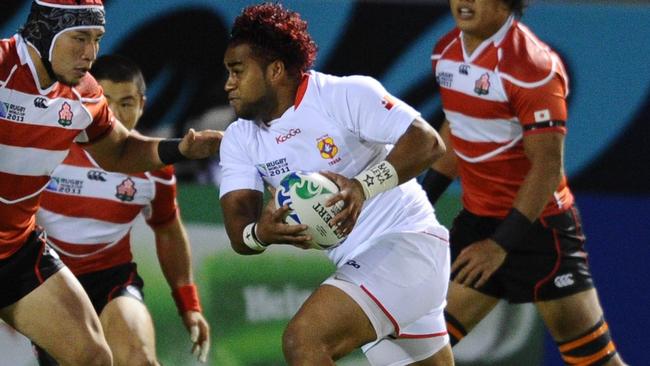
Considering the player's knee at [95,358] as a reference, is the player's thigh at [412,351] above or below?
above

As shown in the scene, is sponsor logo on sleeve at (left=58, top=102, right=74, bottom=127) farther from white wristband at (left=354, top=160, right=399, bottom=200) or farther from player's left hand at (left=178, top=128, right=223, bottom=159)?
white wristband at (left=354, top=160, right=399, bottom=200)

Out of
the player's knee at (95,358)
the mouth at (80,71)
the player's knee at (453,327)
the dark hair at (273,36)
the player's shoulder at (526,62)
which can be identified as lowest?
the player's knee at (453,327)

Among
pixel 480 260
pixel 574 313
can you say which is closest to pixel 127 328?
pixel 480 260

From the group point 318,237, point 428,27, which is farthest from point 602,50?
point 318,237

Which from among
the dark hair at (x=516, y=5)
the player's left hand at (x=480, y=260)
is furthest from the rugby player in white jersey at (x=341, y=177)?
the dark hair at (x=516, y=5)

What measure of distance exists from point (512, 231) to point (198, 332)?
1.59 meters

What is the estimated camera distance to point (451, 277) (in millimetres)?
6043

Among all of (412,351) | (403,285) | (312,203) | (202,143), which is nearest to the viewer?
(312,203)

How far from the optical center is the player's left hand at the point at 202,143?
574cm

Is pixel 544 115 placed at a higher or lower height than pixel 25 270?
higher

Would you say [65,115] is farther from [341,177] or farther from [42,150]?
[341,177]

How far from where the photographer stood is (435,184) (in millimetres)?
6406

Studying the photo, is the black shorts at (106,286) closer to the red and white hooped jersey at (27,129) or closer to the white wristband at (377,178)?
the red and white hooped jersey at (27,129)

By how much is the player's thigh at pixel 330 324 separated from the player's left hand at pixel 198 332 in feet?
5.00
